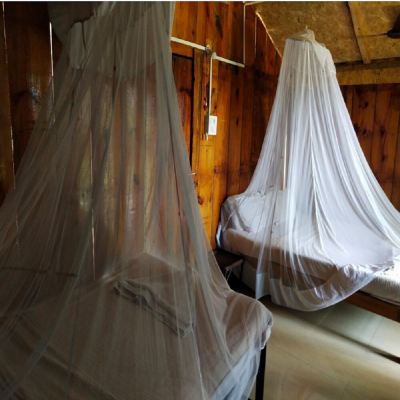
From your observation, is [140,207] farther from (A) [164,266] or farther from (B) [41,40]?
(B) [41,40]

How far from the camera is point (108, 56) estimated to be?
1.17m

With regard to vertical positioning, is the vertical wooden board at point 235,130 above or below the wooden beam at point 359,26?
below

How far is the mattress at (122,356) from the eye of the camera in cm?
111

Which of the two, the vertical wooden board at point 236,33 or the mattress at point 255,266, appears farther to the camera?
the vertical wooden board at point 236,33

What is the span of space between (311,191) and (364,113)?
1.56 meters

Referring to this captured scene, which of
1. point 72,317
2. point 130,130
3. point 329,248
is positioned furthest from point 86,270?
point 329,248

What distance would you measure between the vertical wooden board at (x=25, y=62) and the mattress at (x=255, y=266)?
194 centimetres

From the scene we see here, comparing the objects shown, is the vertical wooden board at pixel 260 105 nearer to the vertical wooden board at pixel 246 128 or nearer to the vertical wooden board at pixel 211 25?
the vertical wooden board at pixel 246 128

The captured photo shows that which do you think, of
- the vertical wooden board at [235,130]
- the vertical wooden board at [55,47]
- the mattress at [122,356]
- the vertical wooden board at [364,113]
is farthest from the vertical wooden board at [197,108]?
the vertical wooden board at [364,113]

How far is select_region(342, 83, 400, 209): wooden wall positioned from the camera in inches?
136

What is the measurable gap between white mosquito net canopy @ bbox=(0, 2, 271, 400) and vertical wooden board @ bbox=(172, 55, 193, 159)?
4.41ft

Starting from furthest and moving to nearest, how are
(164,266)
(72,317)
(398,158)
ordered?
(398,158) → (164,266) → (72,317)

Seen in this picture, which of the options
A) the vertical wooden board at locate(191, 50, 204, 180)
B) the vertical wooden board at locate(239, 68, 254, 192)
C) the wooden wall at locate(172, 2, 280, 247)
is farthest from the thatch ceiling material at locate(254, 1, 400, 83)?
the vertical wooden board at locate(191, 50, 204, 180)

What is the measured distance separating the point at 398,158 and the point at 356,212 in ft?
3.96
